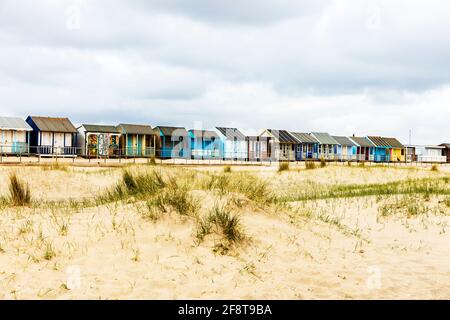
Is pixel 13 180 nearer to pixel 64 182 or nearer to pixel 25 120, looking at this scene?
pixel 64 182

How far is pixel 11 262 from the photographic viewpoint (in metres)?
Answer: 6.32

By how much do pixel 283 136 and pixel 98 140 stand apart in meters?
24.7

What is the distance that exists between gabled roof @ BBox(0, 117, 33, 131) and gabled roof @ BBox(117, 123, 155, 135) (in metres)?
9.34

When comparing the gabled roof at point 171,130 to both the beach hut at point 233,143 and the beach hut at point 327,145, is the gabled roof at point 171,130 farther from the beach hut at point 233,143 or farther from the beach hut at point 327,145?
the beach hut at point 327,145

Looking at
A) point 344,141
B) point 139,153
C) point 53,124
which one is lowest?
point 139,153

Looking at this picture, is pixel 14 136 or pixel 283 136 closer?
pixel 14 136

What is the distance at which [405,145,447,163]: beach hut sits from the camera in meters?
75.2

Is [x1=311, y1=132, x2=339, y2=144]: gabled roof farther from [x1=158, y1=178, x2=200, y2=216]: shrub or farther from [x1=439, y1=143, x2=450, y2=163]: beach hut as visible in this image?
[x1=158, y1=178, x2=200, y2=216]: shrub

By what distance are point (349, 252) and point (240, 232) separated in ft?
6.84

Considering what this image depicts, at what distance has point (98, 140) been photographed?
4881 centimetres

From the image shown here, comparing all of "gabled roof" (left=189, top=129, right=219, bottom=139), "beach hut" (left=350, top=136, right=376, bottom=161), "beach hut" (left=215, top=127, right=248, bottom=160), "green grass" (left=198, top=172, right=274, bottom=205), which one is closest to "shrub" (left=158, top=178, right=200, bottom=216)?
"green grass" (left=198, top=172, right=274, bottom=205)

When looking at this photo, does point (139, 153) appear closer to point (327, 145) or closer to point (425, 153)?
point (327, 145)

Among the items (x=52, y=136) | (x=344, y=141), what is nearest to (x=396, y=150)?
(x=344, y=141)
